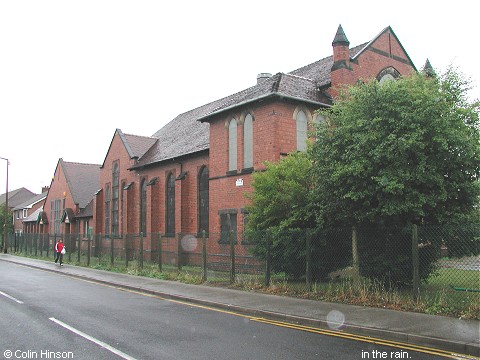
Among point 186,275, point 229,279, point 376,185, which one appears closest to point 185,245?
point 186,275

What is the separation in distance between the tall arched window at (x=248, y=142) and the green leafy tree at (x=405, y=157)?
963 cm

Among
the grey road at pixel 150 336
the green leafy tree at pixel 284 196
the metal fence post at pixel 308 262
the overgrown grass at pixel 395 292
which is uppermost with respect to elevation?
the green leafy tree at pixel 284 196

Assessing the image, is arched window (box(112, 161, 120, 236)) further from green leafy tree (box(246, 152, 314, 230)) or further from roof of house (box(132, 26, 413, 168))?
green leafy tree (box(246, 152, 314, 230))

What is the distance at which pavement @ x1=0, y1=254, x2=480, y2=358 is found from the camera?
8.05m

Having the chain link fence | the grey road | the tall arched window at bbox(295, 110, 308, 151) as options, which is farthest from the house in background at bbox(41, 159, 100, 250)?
the grey road

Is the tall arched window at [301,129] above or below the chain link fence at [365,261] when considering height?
above

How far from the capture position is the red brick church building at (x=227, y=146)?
850 inches

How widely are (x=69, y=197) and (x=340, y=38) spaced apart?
3601 cm

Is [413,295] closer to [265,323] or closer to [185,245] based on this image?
[265,323]

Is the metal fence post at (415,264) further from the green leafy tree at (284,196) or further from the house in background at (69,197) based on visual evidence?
the house in background at (69,197)

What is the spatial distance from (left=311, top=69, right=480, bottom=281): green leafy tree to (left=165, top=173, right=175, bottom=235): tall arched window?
19092 millimetres

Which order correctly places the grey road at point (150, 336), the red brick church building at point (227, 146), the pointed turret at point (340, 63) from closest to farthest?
the grey road at point (150, 336), the red brick church building at point (227, 146), the pointed turret at point (340, 63)

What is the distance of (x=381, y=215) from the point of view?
12031 millimetres

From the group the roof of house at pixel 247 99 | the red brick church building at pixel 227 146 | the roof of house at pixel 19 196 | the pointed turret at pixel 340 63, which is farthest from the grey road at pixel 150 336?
the roof of house at pixel 19 196
